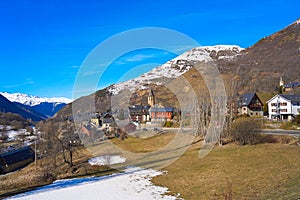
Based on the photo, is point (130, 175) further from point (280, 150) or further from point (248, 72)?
point (248, 72)

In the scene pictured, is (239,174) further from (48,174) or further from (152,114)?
(152,114)

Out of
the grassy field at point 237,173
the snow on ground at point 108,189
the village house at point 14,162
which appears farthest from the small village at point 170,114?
the snow on ground at point 108,189

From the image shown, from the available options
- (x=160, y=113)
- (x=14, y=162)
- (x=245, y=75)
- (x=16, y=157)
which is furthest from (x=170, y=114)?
(x=245, y=75)

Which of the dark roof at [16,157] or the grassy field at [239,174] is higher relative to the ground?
the grassy field at [239,174]

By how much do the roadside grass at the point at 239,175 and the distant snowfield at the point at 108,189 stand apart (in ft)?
2.65

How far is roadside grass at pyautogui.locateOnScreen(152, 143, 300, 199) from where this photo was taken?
469 inches

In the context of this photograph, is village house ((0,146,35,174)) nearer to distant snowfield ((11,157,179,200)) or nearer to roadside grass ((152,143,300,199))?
distant snowfield ((11,157,179,200))

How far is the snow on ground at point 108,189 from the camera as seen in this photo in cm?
1358

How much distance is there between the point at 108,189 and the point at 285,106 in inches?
1615

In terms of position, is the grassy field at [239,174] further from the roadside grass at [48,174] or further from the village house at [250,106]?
the village house at [250,106]

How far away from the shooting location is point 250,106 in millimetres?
57750

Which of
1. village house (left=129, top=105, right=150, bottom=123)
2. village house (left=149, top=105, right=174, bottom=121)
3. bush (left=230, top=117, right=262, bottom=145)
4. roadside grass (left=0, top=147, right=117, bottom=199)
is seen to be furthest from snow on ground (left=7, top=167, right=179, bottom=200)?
village house (left=149, top=105, right=174, bottom=121)

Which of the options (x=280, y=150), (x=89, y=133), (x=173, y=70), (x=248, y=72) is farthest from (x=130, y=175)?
(x=173, y=70)

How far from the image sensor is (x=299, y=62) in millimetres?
116500
